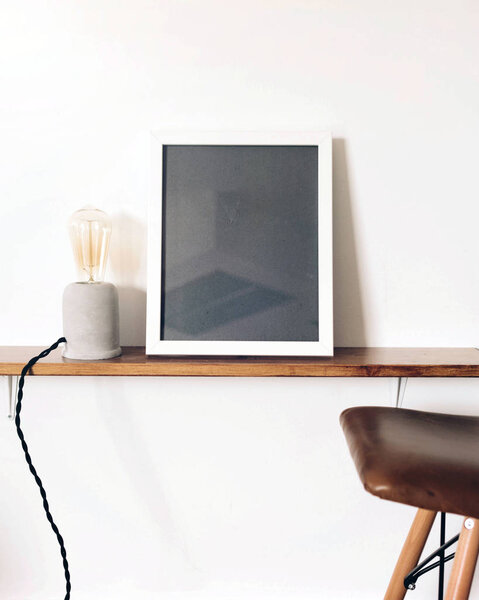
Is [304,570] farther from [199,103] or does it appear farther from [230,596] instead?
[199,103]

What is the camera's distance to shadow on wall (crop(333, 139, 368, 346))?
44.4 inches

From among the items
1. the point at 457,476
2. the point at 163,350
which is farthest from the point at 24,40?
the point at 457,476

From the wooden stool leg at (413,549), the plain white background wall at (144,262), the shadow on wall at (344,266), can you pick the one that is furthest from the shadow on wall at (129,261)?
the wooden stool leg at (413,549)

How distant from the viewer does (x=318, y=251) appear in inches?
41.7

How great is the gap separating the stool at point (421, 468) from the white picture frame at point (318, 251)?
0.67ft

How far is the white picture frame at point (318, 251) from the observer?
103cm

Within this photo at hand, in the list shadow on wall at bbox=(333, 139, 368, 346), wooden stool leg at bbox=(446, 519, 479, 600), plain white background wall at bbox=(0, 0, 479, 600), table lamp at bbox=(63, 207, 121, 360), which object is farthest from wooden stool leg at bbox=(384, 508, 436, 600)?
table lamp at bbox=(63, 207, 121, 360)

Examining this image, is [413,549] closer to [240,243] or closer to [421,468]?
[421,468]

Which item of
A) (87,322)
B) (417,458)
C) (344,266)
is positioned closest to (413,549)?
(417,458)

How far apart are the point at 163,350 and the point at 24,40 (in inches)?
30.2

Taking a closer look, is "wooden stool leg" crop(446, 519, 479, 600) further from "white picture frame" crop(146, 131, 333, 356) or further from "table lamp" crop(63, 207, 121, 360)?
"table lamp" crop(63, 207, 121, 360)

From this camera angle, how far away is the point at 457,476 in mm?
632

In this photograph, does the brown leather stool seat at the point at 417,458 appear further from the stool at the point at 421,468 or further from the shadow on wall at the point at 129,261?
the shadow on wall at the point at 129,261

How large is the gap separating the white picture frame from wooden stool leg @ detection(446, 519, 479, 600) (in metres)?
0.39
